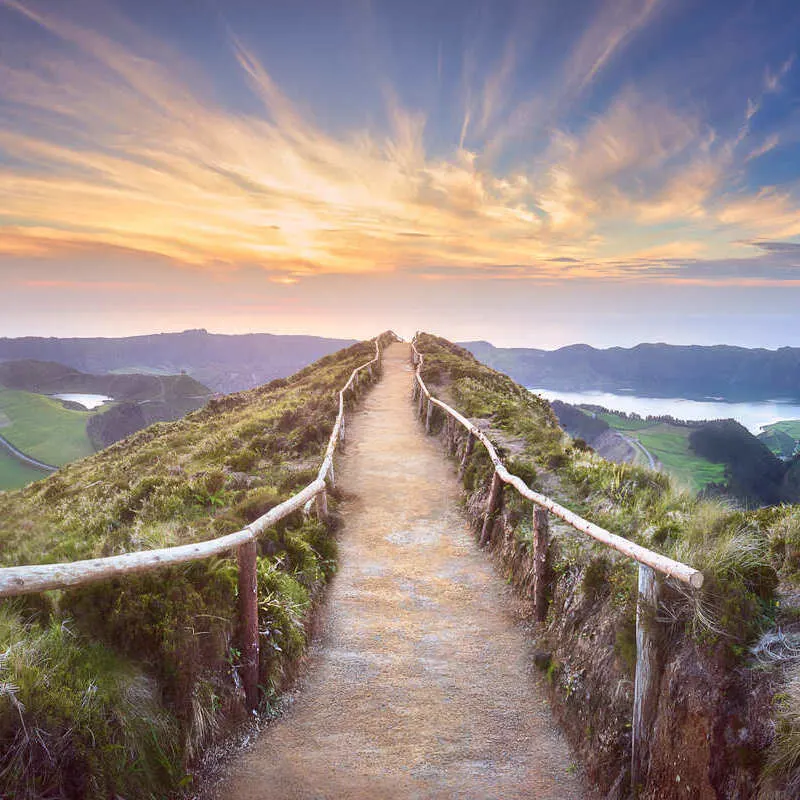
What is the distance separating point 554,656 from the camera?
585 centimetres

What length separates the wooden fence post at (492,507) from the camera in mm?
9438

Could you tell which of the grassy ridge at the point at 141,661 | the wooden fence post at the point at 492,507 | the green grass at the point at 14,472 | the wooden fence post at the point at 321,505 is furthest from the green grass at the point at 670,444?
the green grass at the point at 14,472

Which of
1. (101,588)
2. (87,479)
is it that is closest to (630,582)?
(101,588)

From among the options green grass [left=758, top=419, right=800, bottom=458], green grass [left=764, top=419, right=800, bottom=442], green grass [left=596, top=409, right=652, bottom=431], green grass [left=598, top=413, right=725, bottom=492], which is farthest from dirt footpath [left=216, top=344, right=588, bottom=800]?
green grass [left=764, top=419, right=800, bottom=442]

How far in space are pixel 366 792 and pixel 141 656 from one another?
2220mm

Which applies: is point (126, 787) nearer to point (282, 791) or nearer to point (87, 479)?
point (282, 791)

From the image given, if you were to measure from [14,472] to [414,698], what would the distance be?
136559 mm

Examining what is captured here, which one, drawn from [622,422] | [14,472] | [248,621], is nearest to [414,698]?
[248,621]

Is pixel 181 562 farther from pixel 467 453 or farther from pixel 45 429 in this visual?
pixel 45 429

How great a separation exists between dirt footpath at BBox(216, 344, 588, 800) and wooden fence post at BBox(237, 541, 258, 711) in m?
0.46

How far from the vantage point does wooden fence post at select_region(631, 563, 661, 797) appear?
13.1ft

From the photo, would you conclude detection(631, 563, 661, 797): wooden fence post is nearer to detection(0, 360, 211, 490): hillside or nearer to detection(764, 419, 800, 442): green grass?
detection(0, 360, 211, 490): hillside

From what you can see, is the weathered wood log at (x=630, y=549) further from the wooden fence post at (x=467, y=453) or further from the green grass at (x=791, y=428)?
the green grass at (x=791, y=428)

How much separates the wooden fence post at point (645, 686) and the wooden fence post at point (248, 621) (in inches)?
136
